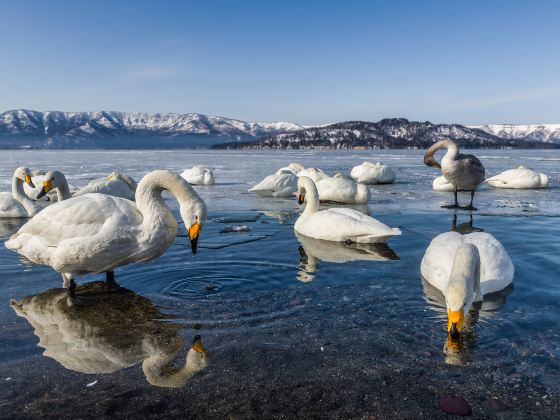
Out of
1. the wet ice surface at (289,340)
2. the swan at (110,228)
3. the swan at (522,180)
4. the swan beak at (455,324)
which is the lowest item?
the wet ice surface at (289,340)

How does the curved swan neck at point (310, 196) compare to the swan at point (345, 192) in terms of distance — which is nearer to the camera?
the curved swan neck at point (310, 196)

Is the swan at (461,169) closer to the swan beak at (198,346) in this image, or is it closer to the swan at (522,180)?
the swan at (522,180)

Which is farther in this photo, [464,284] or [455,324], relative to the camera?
[464,284]

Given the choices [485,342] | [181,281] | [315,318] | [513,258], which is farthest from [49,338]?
[513,258]

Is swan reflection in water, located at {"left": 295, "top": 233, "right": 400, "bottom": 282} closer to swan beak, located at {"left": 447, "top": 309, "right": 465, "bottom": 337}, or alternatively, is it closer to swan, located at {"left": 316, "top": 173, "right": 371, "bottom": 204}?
swan beak, located at {"left": 447, "top": 309, "right": 465, "bottom": 337}

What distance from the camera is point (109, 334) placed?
14.7 feet

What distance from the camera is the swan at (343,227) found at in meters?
7.89

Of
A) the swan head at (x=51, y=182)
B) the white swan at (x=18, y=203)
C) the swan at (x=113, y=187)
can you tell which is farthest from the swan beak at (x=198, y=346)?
the white swan at (x=18, y=203)

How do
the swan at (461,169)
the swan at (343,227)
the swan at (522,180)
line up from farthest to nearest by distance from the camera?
the swan at (522,180)
the swan at (461,169)
the swan at (343,227)

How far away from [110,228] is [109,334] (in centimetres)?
122

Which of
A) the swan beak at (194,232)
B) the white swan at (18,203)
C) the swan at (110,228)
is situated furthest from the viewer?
the white swan at (18,203)

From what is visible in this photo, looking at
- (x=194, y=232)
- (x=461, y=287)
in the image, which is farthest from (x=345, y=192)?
(x=461, y=287)

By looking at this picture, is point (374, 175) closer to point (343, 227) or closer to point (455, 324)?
point (343, 227)

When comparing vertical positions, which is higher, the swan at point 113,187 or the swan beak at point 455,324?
the swan at point 113,187
